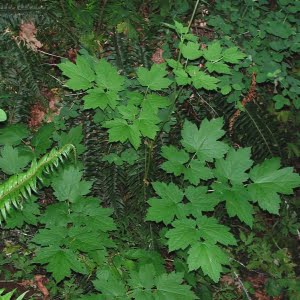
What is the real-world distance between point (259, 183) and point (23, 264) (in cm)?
162

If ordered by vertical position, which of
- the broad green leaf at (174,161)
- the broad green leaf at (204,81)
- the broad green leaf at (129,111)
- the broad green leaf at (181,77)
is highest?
the broad green leaf at (181,77)

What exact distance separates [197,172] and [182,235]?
1.49 ft

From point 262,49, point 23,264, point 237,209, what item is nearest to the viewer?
point 237,209

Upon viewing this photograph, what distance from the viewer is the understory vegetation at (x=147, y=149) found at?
2561mm

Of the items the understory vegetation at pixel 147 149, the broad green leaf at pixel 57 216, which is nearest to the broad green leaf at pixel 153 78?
the understory vegetation at pixel 147 149

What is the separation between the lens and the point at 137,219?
3.11m

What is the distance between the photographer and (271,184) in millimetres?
2613

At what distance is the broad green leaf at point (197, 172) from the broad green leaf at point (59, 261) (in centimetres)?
80

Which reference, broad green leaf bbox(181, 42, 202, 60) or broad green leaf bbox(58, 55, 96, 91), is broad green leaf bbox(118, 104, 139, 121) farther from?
broad green leaf bbox(181, 42, 202, 60)

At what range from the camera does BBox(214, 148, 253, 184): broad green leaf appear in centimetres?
261

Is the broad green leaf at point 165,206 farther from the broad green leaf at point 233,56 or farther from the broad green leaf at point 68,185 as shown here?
the broad green leaf at point 233,56

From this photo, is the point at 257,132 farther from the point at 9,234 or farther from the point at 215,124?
the point at 9,234

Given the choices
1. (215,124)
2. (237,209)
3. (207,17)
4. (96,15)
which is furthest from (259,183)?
(96,15)

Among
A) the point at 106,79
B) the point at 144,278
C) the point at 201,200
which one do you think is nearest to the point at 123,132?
the point at 106,79
